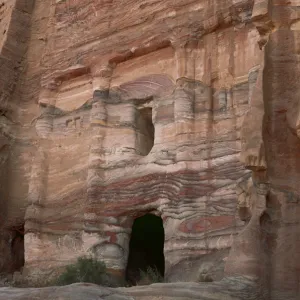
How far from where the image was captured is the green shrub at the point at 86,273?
431 inches

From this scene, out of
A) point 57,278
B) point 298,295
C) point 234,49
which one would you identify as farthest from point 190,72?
point 298,295

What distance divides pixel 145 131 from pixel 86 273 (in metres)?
3.69

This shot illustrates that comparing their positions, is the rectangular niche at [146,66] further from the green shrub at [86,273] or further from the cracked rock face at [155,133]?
the green shrub at [86,273]

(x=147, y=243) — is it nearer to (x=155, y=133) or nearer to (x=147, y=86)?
(x=155, y=133)

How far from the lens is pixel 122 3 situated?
1396 centimetres

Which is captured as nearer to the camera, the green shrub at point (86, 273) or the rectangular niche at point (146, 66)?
the green shrub at point (86, 273)

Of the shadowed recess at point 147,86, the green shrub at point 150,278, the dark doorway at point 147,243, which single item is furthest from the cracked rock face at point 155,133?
the dark doorway at point 147,243

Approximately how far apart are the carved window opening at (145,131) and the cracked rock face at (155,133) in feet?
0.11

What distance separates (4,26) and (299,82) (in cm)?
1029

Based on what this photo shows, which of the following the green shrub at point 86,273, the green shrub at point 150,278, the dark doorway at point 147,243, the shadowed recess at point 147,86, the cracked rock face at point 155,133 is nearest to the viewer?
the cracked rock face at point 155,133

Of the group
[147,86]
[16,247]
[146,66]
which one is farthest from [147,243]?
[146,66]

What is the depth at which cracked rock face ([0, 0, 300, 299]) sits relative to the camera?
7.94 meters

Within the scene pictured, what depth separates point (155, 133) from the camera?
479 inches

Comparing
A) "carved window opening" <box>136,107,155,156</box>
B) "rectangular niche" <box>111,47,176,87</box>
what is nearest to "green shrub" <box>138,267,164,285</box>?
"carved window opening" <box>136,107,155,156</box>
